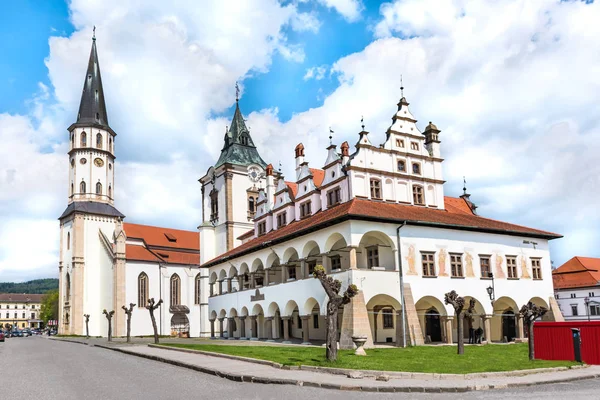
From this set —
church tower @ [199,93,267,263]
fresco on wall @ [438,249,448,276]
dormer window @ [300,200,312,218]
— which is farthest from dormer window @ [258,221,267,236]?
fresco on wall @ [438,249,448,276]

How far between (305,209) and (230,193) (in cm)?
2009

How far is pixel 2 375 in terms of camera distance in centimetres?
1961

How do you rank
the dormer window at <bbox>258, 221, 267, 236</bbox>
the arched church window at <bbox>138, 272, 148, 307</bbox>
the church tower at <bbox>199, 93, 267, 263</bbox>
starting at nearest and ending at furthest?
the dormer window at <bbox>258, 221, 267, 236</bbox> < the church tower at <bbox>199, 93, 267, 263</bbox> < the arched church window at <bbox>138, 272, 148, 307</bbox>

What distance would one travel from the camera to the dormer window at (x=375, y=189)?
36.3 metres

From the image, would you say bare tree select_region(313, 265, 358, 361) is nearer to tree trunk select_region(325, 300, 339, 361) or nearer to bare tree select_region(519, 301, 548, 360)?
tree trunk select_region(325, 300, 339, 361)

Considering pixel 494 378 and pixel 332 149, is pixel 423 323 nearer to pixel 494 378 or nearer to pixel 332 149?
pixel 332 149

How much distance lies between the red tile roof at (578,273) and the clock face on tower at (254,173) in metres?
38.0

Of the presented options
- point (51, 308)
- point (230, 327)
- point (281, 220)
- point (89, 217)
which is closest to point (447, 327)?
Answer: point (281, 220)

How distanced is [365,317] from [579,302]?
4562cm

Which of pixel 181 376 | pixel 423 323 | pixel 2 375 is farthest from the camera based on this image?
pixel 423 323

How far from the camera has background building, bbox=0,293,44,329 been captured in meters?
185

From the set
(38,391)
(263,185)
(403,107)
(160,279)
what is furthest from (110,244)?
(38,391)

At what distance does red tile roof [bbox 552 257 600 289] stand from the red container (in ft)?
157

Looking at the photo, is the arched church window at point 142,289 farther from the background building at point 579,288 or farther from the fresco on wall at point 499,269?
the background building at point 579,288
